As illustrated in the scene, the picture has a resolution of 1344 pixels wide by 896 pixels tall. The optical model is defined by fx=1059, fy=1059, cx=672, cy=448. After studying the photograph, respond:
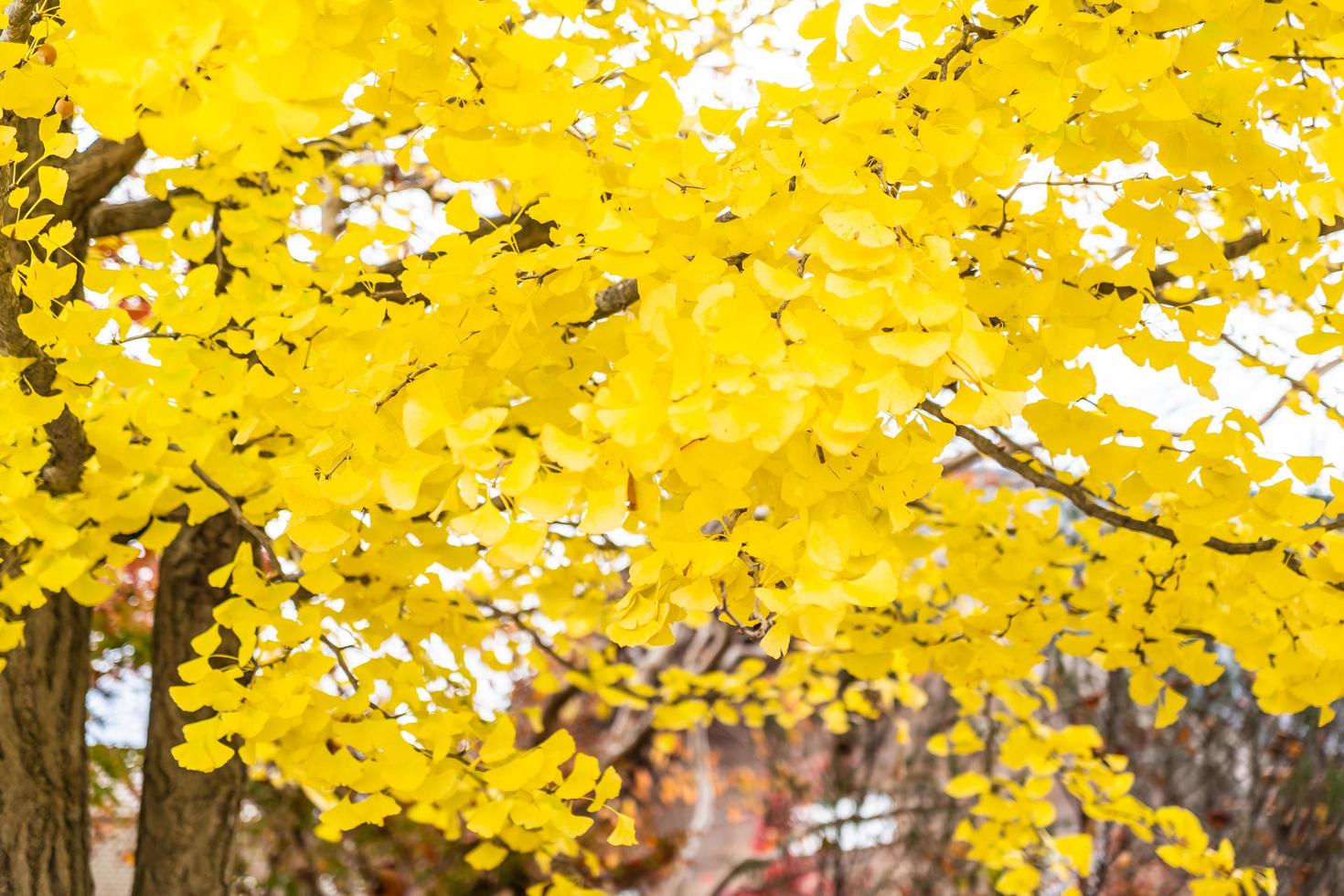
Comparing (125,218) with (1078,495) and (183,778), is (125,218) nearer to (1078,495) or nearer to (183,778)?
(183,778)

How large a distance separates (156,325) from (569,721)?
4417 mm

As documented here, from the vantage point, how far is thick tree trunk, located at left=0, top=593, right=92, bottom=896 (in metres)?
2.14

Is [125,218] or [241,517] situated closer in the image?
[241,517]

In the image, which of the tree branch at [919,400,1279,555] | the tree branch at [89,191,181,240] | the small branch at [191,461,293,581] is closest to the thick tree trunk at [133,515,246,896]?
the tree branch at [89,191,181,240]

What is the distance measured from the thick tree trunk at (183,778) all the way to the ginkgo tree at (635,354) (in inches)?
5.7

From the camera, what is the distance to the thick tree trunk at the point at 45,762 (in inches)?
84.3

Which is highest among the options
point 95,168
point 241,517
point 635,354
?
point 95,168

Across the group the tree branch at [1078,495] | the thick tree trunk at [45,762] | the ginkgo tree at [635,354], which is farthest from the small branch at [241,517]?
the tree branch at [1078,495]

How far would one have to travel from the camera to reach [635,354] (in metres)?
0.91

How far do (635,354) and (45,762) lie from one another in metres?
1.94

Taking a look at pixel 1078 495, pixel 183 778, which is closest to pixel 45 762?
pixel 183 778

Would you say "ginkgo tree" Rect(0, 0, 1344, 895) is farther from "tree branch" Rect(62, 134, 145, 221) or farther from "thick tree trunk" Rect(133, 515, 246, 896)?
"thick tree trunk" Rect(133, 515, 246, 896)

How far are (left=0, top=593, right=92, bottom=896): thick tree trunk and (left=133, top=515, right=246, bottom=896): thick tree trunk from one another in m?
0.14

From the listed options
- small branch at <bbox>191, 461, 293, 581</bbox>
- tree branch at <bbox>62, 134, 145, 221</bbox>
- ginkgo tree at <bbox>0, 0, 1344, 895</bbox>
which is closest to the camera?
ginkgo tree at <bbox>0, 0, 1344, 895</bbox>
